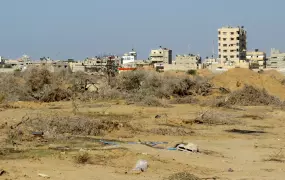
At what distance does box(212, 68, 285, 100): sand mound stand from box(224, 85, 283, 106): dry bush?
1143cm

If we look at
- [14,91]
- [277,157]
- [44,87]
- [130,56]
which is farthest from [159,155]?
[130,56]

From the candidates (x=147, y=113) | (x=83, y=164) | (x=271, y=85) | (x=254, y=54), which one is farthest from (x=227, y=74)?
(x=254, y=54)

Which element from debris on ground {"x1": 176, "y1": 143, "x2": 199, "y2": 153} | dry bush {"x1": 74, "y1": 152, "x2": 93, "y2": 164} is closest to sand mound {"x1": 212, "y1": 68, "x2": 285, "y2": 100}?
debris on ground {"x1": 176, "y1": 143, "x2": 199, "y2": 153}

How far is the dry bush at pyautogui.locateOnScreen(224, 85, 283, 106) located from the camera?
117 feet

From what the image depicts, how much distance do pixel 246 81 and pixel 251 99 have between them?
17683 mm

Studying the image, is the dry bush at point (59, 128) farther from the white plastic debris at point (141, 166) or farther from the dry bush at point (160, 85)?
the dry bush at point (160, 85)

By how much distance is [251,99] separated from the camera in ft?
119

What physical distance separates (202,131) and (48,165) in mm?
10184

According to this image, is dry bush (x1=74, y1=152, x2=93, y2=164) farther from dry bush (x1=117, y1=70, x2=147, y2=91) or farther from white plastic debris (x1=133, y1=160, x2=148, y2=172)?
dry bush (x1=117, y1=70, x2=147, y2=91)

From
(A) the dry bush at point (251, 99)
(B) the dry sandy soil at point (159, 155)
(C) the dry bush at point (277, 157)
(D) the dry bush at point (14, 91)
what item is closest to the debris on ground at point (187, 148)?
(B) the dry sandy soil at point (159, 155)

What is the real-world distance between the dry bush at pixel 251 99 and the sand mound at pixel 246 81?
37.5 feet

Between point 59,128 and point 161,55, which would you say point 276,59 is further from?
point 59,128

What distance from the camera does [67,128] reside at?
17.2m

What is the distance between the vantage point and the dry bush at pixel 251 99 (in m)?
35.7
